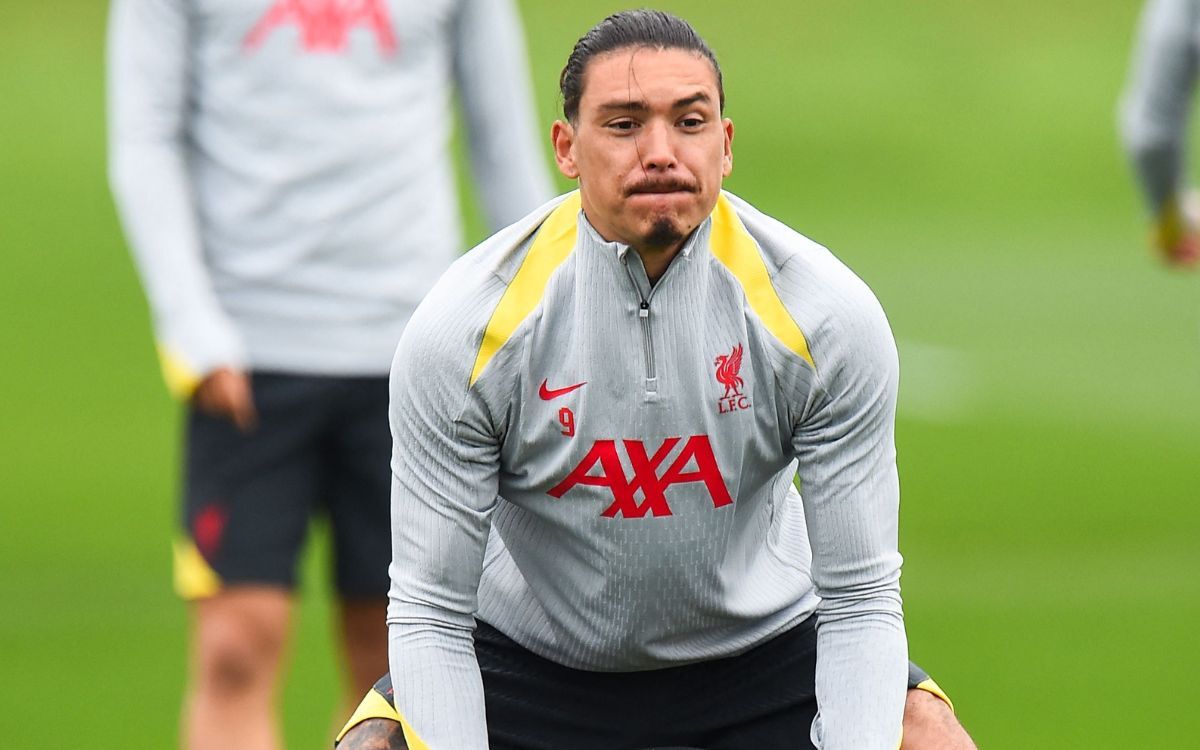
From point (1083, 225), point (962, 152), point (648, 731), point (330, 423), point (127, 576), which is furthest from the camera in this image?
point (962, 152)

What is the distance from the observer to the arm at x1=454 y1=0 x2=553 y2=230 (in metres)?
5.71

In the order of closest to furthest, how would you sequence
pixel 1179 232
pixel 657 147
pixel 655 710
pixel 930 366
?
pixel 657 147 < pixel 655 710 < pixel 1179 232 < pixel 930 366

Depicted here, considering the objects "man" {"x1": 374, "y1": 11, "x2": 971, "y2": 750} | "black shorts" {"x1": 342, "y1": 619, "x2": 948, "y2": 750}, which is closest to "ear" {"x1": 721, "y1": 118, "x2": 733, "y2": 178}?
"man" {"x1": 374, "y1": 11, "x2": 971, "y2": 750}

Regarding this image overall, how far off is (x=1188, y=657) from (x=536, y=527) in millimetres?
4061

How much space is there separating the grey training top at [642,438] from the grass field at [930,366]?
2.82 m

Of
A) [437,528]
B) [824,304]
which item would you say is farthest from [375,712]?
[824,304]

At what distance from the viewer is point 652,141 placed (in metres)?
3.81

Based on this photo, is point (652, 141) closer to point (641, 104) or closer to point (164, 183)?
point (641, 104)

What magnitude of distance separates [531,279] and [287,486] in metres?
1.68

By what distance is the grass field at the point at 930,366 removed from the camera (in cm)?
760

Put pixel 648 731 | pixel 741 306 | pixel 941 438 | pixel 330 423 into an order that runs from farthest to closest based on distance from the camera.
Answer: pixel 941 438 → pixel 330 423 → pixel 648 731 → pixel 741 306

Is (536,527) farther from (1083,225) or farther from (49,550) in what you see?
(1083,225)

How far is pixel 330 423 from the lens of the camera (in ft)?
18.2

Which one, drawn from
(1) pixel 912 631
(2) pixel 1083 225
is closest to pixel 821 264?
(1) pixel 912 631
